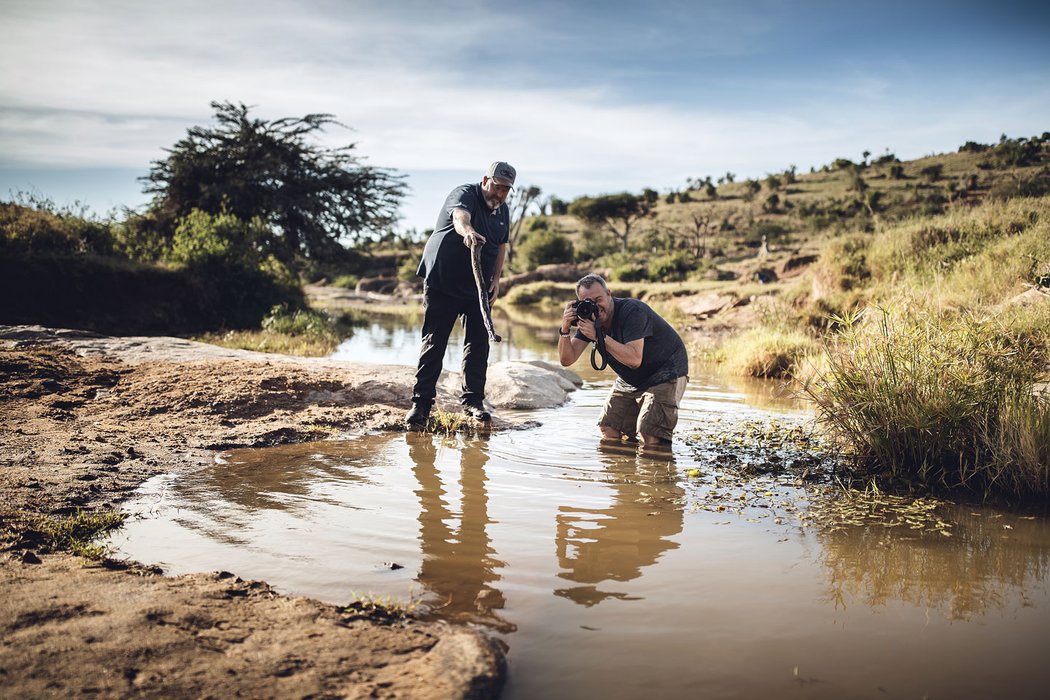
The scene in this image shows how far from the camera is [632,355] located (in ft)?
17.7

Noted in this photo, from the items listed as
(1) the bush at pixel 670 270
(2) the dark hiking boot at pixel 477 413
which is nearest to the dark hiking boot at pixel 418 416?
(2) the dark hiking boot at pixel 477 413

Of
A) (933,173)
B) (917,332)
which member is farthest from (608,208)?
(917,332)

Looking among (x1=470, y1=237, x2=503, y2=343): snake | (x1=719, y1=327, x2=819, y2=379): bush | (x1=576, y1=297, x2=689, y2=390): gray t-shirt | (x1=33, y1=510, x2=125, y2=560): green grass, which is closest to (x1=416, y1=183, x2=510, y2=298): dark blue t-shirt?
(x1=470, y1=237, x2=503, y2=343): snake

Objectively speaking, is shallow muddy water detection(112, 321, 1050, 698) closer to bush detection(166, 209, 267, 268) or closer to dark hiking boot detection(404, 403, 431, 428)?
dark hiking boot detection(404, 403, 431, 428)

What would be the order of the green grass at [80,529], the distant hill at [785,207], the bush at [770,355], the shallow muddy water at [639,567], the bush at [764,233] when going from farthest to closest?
the bush at [764,233]
the distant hill at [785,207]
the bush at [770,355]
the green grass at [80,529]
the shallow muddy water at [639,567]

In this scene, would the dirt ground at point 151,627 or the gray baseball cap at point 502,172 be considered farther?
the gray baseball cap at point 502,172

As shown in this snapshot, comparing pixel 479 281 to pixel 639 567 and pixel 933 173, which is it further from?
pixel 933 173

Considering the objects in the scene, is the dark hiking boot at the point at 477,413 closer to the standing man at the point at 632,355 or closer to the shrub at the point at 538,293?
the standing man at the point at 632,355

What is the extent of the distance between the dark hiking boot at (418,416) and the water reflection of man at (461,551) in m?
0.95

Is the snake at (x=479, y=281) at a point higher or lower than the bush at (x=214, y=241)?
lower

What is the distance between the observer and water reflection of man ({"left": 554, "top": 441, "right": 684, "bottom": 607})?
10.2ft

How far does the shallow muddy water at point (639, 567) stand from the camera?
233 centimetres

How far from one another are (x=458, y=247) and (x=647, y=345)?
68.0 inches

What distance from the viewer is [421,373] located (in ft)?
19.6
